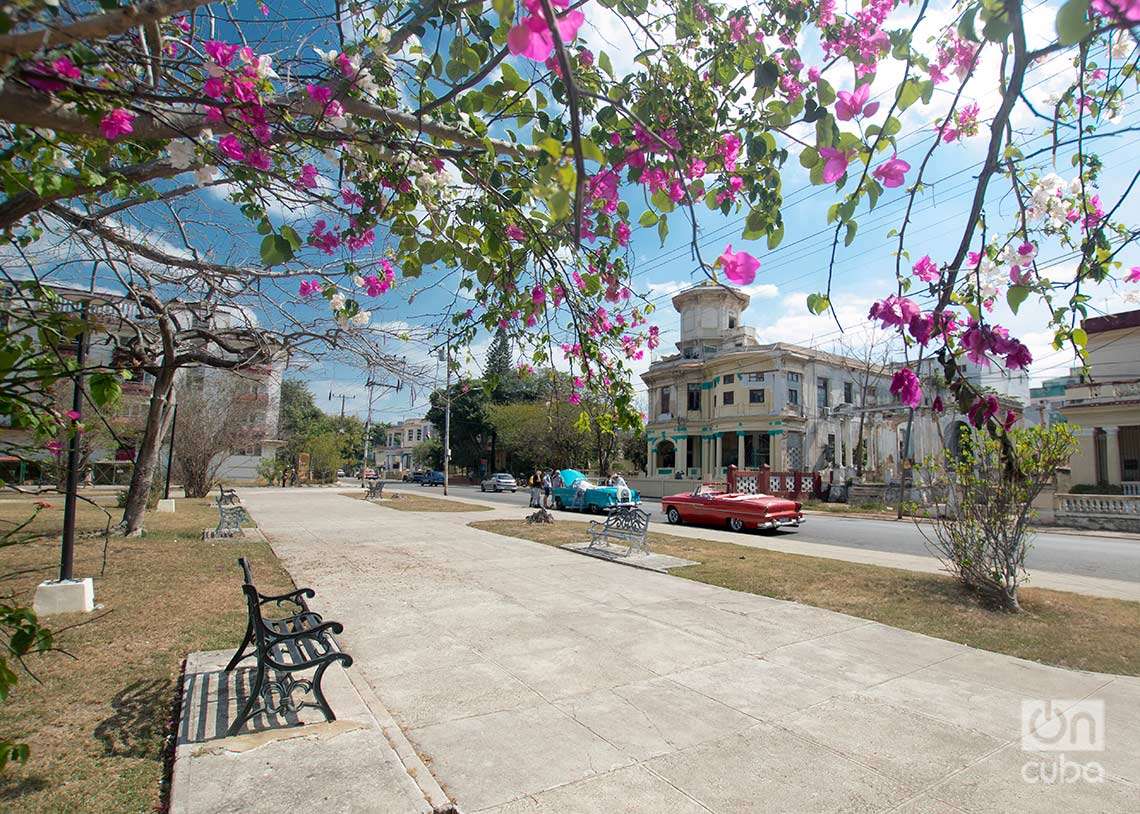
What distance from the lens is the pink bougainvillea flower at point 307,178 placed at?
3705 mm

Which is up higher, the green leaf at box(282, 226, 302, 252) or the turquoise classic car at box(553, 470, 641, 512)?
the green leaf at box(282, 226, 302, 252)

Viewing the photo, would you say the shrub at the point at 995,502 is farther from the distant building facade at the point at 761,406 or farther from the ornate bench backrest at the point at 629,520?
the distant building facade at the point at 761,406

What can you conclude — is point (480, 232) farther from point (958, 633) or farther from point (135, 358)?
point (135, 358)

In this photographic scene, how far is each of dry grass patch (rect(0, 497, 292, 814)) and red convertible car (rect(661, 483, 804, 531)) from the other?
11788 millimetres

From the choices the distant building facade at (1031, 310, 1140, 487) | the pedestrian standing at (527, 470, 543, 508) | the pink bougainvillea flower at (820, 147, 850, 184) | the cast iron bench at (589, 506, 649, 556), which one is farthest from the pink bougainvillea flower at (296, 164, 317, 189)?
the distant building facade at (1031, 310, 1140, 487)

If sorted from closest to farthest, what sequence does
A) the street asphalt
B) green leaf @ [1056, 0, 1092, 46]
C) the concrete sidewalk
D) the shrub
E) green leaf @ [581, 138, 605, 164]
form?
green leaf @ [1056, 0, 1092, 46] → green leaf @ [581, 138, 605, 164] → the shrub → the concrete sidewalk → the street asphalt

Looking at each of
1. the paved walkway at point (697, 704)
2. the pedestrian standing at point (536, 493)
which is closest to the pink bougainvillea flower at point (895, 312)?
the paved walkway at point (697, 704)

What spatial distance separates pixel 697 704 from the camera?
4297 mm

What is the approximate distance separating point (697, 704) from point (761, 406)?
122 feet

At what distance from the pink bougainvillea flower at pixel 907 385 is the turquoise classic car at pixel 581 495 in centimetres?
1972

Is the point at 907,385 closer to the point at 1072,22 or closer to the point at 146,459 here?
the point at 1072,22

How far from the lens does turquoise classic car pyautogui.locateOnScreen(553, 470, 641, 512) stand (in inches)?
878

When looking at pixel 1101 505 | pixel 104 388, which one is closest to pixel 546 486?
pixel 1101 505

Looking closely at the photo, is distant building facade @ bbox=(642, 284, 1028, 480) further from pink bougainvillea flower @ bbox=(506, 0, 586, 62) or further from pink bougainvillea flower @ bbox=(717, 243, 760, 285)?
pink bougainvillea flower @ bbox=(506, 0, 586, 62)
